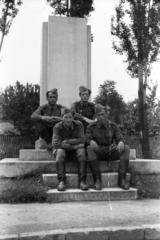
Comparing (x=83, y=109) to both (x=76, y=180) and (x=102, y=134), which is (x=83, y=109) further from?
(x=76, y=180)

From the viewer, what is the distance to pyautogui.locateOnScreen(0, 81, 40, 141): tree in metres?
12.9

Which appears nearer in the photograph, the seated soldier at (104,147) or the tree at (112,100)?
the seated soldier at (104,147)

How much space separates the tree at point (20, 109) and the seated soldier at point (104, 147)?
7.52 metres

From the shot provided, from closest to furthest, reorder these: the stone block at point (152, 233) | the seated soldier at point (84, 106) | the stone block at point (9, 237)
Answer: the stone block at point (9, 237) < the stone block at point (152, 233) < the seated soldier at point (84, 106)

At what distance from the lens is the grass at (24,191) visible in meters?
4.72

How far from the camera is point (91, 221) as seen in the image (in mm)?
3656

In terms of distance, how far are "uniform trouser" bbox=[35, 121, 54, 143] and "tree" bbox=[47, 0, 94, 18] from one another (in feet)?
19.8

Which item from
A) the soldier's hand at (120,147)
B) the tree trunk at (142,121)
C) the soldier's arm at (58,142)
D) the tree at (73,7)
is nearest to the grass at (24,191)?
the soldier's arm at (58,142)

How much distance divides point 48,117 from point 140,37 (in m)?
9.54

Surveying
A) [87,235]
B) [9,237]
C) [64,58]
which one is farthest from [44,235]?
[64,58]

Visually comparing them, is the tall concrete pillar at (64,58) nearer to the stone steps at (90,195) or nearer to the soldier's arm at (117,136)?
the soldier's arm at (117,136)

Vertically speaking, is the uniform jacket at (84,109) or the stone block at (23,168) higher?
the uniform jacket at (84,109)

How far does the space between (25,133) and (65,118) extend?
804 centimetres

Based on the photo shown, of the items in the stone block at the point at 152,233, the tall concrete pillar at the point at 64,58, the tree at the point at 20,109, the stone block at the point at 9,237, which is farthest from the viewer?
the tree at the point at 20,109
